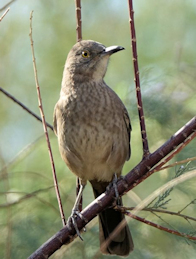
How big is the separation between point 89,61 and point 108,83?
1.62 m

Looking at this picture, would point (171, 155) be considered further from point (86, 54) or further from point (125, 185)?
point (86, 54)

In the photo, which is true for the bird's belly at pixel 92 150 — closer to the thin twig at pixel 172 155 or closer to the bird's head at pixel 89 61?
the bird's head at pixel 89 61

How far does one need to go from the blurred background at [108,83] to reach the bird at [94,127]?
213mm

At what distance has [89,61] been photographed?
5.07 metres

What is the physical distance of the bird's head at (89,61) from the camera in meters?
5.02

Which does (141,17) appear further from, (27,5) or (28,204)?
(28,204)

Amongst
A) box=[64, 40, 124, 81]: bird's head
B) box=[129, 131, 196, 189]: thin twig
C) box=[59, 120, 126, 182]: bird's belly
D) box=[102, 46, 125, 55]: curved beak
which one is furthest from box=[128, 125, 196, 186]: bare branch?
box=[64, 40, 124, 81]: bird's head

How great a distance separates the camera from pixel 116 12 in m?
7.80

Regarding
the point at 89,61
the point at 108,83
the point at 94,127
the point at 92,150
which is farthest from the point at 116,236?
the point at 108,83

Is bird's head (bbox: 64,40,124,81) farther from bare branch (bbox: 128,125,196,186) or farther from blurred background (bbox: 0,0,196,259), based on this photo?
bare branch (bbox: 128,125,196,186)

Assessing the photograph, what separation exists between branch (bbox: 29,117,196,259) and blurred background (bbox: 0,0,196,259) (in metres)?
0.10

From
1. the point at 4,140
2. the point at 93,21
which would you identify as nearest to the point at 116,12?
the point at 93,21

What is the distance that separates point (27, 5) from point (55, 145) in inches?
105

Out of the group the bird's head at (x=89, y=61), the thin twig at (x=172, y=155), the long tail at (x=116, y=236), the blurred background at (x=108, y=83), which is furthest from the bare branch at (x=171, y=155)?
the bird's head at (x=89, y=61)
